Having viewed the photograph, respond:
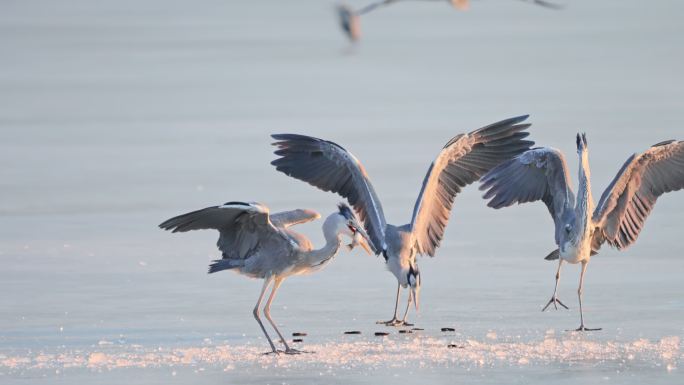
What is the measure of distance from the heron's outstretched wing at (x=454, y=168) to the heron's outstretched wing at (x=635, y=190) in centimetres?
119

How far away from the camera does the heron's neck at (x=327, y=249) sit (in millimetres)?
9611

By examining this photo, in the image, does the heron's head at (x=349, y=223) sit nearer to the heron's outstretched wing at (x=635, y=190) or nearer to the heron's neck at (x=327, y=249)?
the heron's neck at (x=327, y=249)

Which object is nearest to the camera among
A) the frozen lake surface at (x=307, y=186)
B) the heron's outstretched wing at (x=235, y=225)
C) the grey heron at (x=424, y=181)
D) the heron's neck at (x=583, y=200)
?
the frozen lake surface at (x=307, y=186)

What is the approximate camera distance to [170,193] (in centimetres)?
1480

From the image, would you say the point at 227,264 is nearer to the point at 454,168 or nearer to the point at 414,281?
the point at 414,281

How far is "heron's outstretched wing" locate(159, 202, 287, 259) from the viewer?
30.0 feet

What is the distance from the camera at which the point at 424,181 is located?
423 inches

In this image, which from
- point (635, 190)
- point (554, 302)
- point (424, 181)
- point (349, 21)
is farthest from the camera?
point (635, 190)

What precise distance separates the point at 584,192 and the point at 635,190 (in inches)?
26.4

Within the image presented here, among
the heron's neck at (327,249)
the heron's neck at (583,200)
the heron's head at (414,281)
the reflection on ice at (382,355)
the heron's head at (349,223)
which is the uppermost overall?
the heron's neck at (583,200)

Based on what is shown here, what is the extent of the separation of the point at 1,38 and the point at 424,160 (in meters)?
13.4

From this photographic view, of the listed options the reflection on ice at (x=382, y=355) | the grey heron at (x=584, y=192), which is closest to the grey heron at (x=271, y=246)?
the reflection on ice at (x=382, y=355)

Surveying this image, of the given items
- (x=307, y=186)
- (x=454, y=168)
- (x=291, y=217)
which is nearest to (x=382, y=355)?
(x=291, y=217)

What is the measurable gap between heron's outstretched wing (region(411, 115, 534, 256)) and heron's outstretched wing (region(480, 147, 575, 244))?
0.20m
